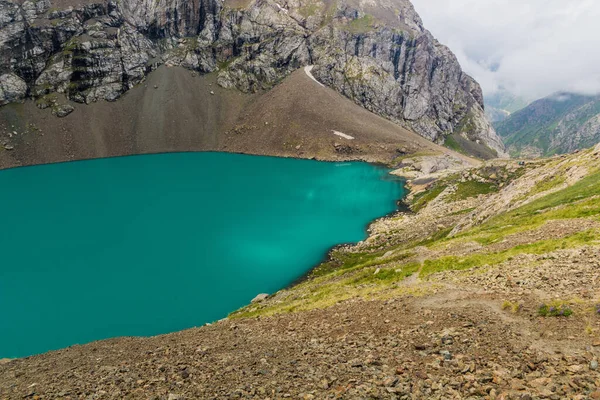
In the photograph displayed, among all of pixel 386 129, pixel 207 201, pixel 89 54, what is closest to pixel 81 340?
pixel 207 201

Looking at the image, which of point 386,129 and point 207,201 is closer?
point 207,201

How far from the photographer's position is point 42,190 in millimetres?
105375

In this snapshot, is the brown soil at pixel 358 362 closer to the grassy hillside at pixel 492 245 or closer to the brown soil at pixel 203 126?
the grassy hillside at pixel 492 245

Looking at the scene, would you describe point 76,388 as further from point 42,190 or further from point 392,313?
point 42,190

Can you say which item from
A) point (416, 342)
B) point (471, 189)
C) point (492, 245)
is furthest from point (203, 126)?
point (416, 342)

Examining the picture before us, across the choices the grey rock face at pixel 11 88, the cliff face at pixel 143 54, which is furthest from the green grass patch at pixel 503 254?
the grey rock face at pixel 11 88

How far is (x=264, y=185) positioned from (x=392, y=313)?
293ft

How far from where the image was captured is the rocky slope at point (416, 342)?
1177cm

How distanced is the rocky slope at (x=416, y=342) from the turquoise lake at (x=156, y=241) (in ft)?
64.3

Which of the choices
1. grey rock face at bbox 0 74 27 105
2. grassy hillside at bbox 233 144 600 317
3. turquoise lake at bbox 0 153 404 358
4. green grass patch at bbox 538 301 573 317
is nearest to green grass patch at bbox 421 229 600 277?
grassy hillside at bbox 233 144 600 317

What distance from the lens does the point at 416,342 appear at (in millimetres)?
15289

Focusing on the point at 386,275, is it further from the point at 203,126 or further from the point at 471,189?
the point at 203,126

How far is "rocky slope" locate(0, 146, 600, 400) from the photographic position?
38.6 ft

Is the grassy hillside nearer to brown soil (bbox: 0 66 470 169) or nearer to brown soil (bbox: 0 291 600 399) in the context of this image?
brown soil (bbox: 0 291 600 399)
